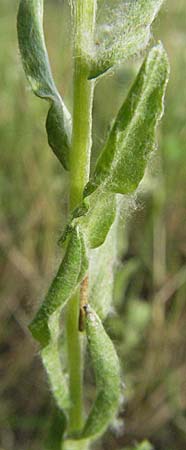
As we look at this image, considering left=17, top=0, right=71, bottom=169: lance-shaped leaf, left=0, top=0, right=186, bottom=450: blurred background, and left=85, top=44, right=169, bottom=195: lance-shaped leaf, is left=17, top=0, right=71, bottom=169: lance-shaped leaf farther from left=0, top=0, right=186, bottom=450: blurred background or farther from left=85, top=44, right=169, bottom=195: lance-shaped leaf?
left=0, top=0, right=186, bottom=450: blurred background

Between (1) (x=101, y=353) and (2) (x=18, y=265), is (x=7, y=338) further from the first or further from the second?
(1) (x=101, y=353)

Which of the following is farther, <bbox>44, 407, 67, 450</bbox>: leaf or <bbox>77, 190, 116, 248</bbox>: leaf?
<bbox>44, 407, 67, 450</bbox>: leaf

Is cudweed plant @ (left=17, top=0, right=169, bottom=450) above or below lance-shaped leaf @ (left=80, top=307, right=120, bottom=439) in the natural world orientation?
above

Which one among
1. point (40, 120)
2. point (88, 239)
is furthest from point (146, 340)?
point (88, 239)

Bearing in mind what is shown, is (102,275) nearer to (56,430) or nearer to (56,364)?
(56,364)

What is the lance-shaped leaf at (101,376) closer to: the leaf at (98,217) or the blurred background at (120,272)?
the leaf at (98,217)

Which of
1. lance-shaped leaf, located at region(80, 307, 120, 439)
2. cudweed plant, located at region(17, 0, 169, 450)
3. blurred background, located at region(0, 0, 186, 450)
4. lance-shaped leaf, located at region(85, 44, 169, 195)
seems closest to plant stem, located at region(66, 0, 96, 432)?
cudweed plant, located at region(17, 0, 169, 450)

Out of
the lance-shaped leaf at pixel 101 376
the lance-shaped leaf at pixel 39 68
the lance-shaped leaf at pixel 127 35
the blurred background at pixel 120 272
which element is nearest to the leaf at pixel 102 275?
the lance-shaped leaf at pixel 101 376
